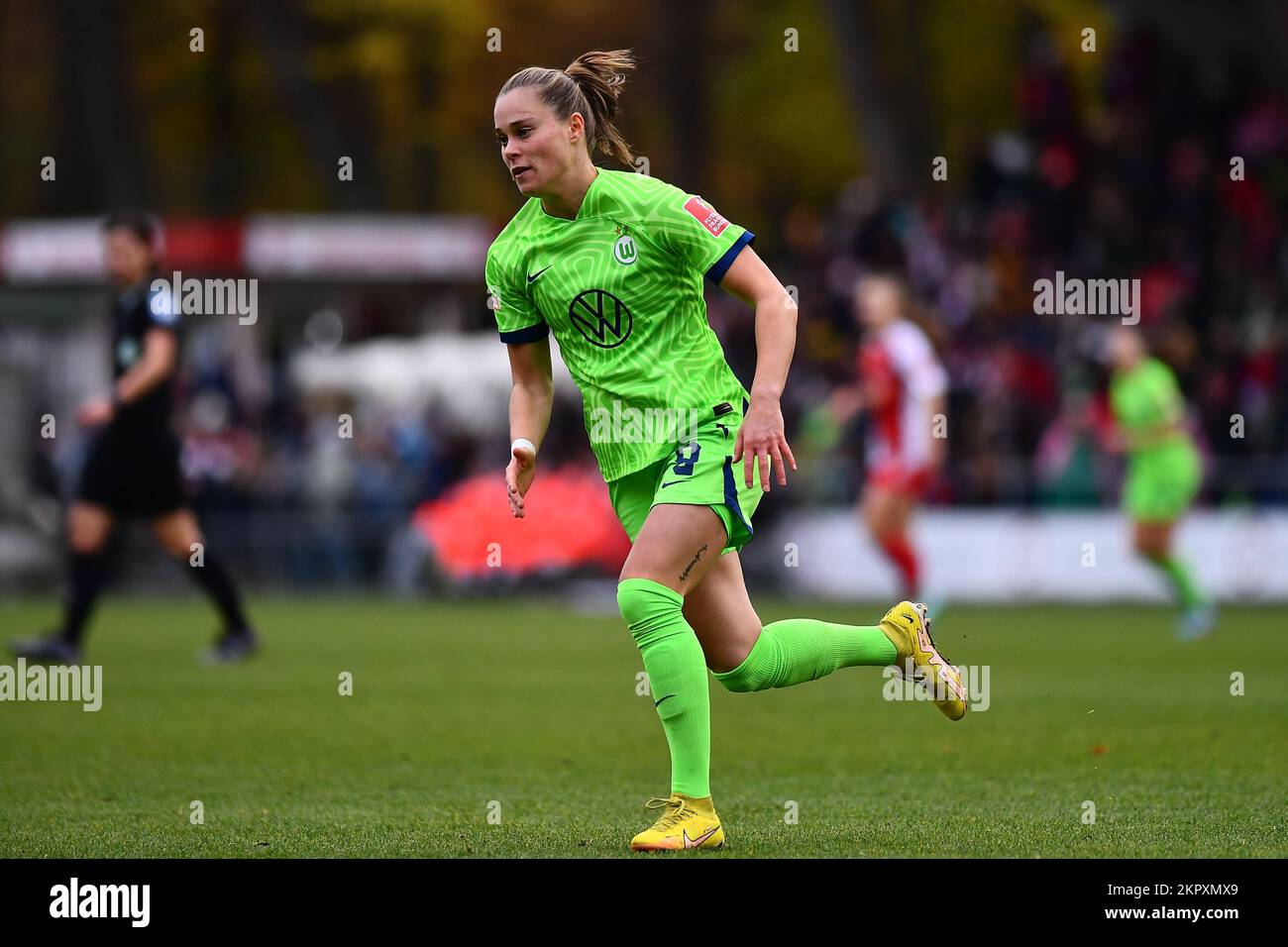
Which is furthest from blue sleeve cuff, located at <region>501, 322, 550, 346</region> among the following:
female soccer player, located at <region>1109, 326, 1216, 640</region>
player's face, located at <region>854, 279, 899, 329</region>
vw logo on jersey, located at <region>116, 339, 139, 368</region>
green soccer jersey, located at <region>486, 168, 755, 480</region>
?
female soccer player, located at <region>1109, 326, 1216, 640</region>

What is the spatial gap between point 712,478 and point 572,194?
995mm

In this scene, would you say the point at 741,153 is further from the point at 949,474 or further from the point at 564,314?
the point at 564,314

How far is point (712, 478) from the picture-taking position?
639 cm

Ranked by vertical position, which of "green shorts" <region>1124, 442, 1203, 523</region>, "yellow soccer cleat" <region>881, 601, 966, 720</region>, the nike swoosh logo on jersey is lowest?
the nike swoosh logo on jersey

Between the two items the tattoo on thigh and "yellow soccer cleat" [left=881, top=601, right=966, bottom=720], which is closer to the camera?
the tattoo on thigh

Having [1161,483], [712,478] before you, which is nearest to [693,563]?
[712,478]

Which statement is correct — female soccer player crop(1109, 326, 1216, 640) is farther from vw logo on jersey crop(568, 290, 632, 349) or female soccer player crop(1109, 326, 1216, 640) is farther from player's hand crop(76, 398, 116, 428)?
vw logo on jersey crop(568, 290, 632, 349)

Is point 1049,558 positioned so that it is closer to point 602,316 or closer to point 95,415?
point 95,415

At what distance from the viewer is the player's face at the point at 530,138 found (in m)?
6.43

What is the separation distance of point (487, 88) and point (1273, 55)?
1289 centimetres

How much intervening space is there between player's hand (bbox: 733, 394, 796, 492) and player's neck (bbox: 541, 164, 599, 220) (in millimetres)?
890

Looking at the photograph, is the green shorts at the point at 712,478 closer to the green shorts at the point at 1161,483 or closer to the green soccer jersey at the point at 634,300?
the green soccer jersey at the point at 634,300

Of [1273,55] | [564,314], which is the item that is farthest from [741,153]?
[564,314]

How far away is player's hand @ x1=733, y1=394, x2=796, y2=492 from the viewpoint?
614 centimetres
